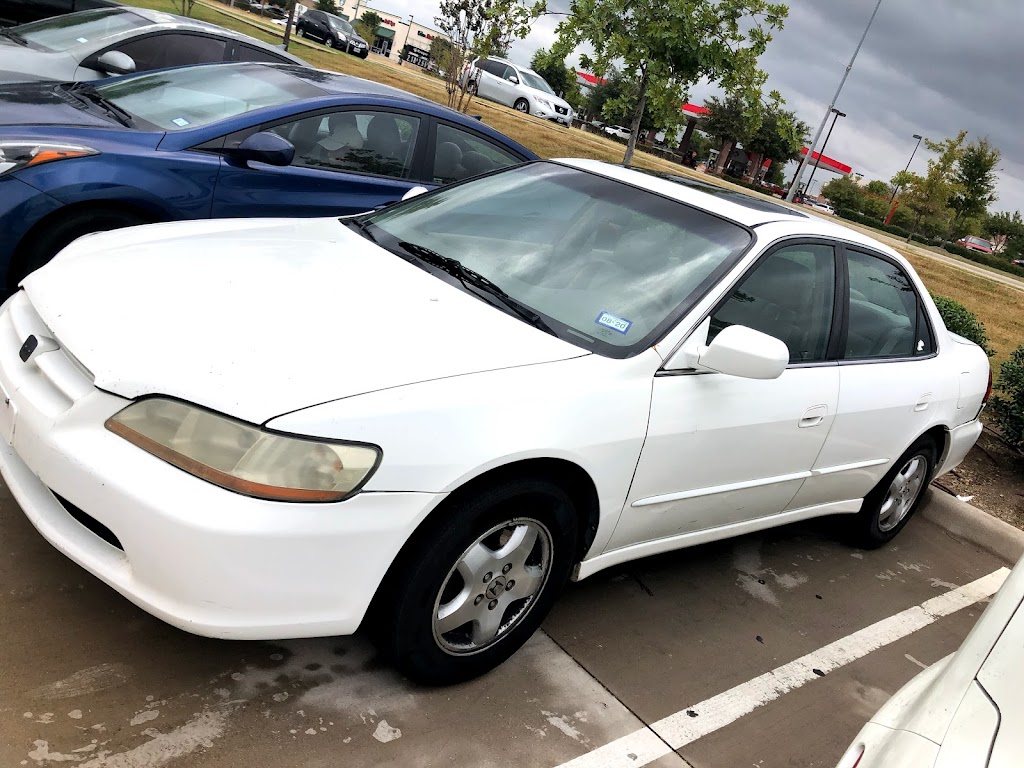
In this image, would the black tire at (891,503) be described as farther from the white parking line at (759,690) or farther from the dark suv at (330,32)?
the dark suv at (330,32)

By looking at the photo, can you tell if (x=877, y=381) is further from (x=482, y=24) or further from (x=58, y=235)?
(x=482, y=24)

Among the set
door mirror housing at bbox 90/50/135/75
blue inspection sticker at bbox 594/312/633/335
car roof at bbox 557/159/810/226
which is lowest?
door mirror housing at bbox 90/50/135/75

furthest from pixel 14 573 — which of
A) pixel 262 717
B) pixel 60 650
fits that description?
pixel 262 717

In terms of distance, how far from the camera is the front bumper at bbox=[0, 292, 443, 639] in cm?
222

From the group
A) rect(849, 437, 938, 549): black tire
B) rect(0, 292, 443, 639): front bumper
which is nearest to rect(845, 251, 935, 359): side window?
rect(849, 437, 938, 549): black tire

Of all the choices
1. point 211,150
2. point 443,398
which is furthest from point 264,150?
point 443,398

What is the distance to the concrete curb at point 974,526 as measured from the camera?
5148mm

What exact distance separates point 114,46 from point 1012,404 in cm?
687

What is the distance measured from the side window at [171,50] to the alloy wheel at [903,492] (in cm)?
567

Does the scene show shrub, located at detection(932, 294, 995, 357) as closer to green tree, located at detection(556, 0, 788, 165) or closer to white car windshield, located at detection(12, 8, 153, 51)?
green tree, located at detection(556, 0, 788, 165)

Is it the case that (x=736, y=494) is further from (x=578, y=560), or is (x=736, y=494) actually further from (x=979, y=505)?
(x=979, y=505)

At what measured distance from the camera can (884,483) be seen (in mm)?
4434

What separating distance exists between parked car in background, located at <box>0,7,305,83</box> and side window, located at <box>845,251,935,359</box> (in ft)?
15.2

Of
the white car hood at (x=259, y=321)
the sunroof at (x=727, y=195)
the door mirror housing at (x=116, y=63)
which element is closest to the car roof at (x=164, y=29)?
the door mirror housing at (x=116, y=63)
